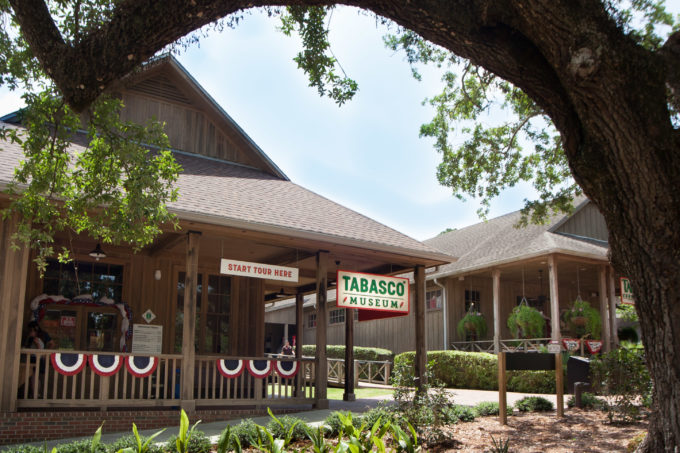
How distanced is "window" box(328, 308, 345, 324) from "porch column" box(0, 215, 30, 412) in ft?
68.9

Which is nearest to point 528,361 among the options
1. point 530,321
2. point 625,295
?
point 625,295

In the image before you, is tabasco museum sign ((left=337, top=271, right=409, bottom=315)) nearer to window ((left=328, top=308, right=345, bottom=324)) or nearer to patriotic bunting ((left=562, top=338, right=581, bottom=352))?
patriotic bunting ((left=562, top=338, right=581, bottom=352))

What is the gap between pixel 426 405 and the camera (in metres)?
8.07

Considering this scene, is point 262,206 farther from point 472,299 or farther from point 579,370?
point 472,299

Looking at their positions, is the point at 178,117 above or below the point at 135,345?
above

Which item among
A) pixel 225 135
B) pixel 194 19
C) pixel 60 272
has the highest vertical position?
pixel 225 135

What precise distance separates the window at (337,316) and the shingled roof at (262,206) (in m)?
14.6

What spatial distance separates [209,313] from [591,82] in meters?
11.6

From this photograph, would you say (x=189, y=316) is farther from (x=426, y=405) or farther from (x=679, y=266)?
(x=679, y=266)

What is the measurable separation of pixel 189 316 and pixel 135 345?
8.71 feet

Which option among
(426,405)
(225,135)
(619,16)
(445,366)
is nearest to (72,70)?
(619,16)

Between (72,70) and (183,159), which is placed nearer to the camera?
(72,70)

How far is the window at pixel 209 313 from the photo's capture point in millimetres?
14258

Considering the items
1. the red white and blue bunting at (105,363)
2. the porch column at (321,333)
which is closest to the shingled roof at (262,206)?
the porch column at (321,333)
